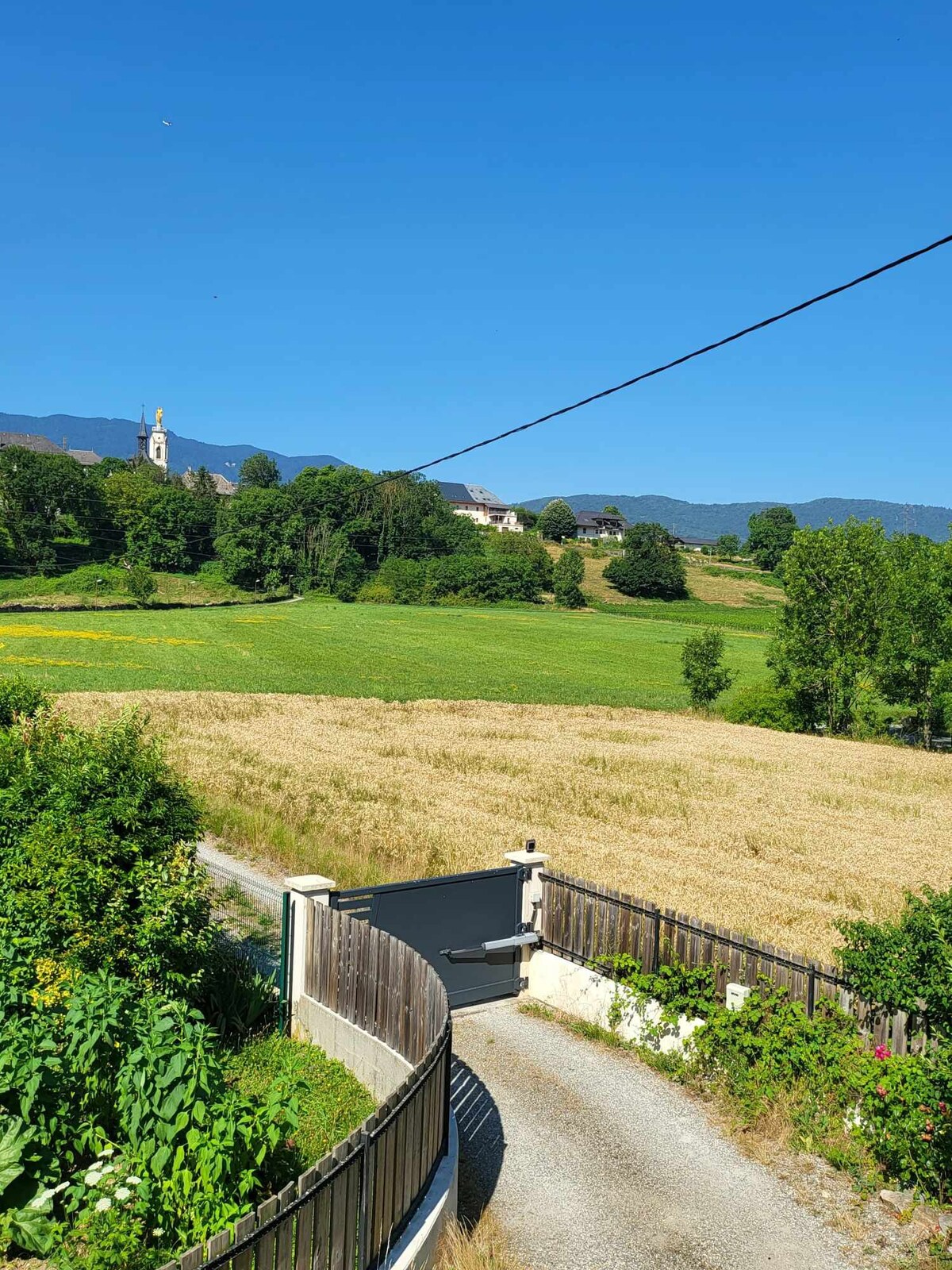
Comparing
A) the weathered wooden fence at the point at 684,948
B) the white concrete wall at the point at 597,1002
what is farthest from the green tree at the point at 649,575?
the white concrete wall at the point at 597,1002

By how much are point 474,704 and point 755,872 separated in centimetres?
3073

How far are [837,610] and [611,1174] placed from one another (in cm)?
4492

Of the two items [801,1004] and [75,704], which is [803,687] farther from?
[801,1004]

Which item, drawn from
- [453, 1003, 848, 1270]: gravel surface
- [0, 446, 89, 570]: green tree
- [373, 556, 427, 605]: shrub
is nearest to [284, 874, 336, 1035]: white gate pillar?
[453, 1003, 848, 1270]: gravel surface

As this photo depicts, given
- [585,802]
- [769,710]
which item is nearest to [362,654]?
[769,710]

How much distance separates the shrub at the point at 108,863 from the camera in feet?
30.2

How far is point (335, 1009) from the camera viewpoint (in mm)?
10125

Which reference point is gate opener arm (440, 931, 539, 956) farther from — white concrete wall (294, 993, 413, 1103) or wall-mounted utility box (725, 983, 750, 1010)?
wall-mounted utility box (725, 983, 750, 1010)

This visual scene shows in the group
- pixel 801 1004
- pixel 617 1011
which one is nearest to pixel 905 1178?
pixel 801 1004

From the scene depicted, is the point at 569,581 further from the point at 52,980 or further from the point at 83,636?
the point at 52,980

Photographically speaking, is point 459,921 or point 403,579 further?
point 403,579

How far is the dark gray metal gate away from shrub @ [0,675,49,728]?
26.7ft

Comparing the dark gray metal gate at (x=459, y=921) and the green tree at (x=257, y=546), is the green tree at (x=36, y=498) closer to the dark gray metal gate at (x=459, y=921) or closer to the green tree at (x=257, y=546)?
the green tree at (x=257, y=546)

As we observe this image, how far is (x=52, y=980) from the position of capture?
888cm
